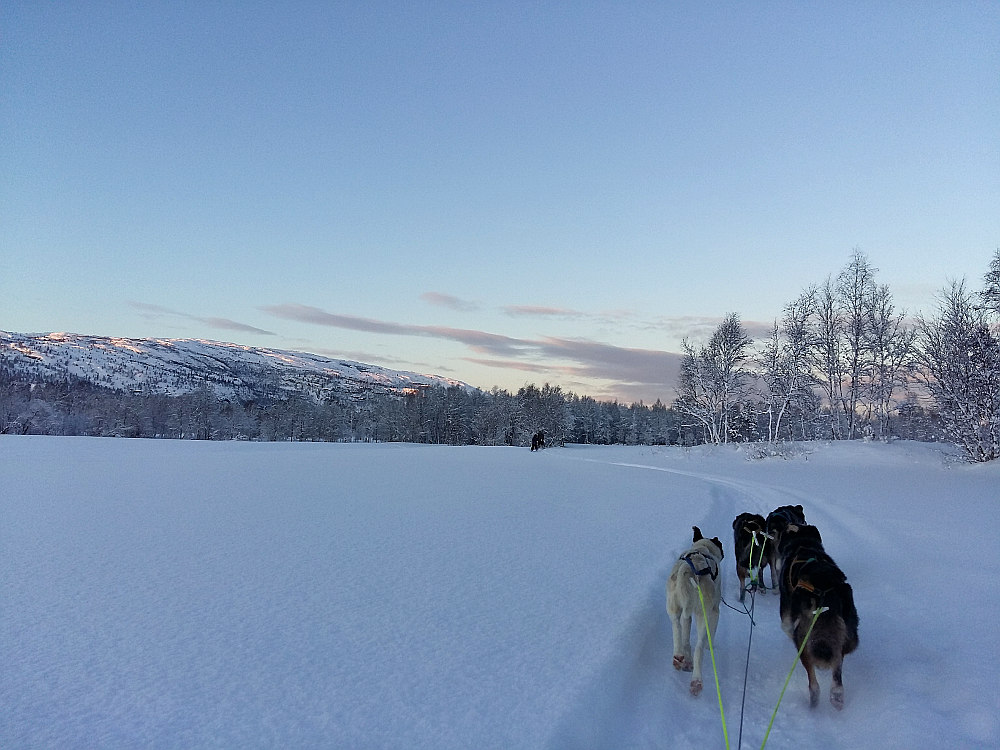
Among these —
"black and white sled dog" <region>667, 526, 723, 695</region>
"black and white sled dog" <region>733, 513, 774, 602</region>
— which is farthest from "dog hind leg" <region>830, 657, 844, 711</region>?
"black and white sled dog" <region>733, 513, 774, 602</region>

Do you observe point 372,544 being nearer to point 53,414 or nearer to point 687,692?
point 687,692

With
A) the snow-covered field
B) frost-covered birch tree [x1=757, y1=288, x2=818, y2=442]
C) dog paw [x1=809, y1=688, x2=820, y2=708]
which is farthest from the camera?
frost-covered birch tree [x1=757, y1=288, x2=818, y2=442]

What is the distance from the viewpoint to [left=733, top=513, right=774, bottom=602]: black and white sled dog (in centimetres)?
539

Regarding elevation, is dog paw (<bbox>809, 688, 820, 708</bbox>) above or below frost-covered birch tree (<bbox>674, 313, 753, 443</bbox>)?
below

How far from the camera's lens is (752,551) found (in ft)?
18.0

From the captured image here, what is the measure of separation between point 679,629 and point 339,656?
2.34m

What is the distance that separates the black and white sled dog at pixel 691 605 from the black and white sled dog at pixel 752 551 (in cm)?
201

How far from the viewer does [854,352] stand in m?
27.5

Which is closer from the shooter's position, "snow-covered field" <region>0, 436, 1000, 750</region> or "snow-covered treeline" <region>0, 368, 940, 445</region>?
"snow-covered field" <region>0, 436, 1000, 750</region>

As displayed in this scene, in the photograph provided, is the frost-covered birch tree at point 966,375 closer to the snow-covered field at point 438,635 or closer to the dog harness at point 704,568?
the snow-covered field at point 438,635

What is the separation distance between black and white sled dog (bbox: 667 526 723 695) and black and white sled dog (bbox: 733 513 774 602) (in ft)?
6.58

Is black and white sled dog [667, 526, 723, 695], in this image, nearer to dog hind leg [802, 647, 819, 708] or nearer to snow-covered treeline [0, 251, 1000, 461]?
dog hind leg [802, 647, 819, 708]

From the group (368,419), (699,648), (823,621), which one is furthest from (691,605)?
(368,419)

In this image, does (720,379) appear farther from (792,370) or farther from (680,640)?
(680,640)
